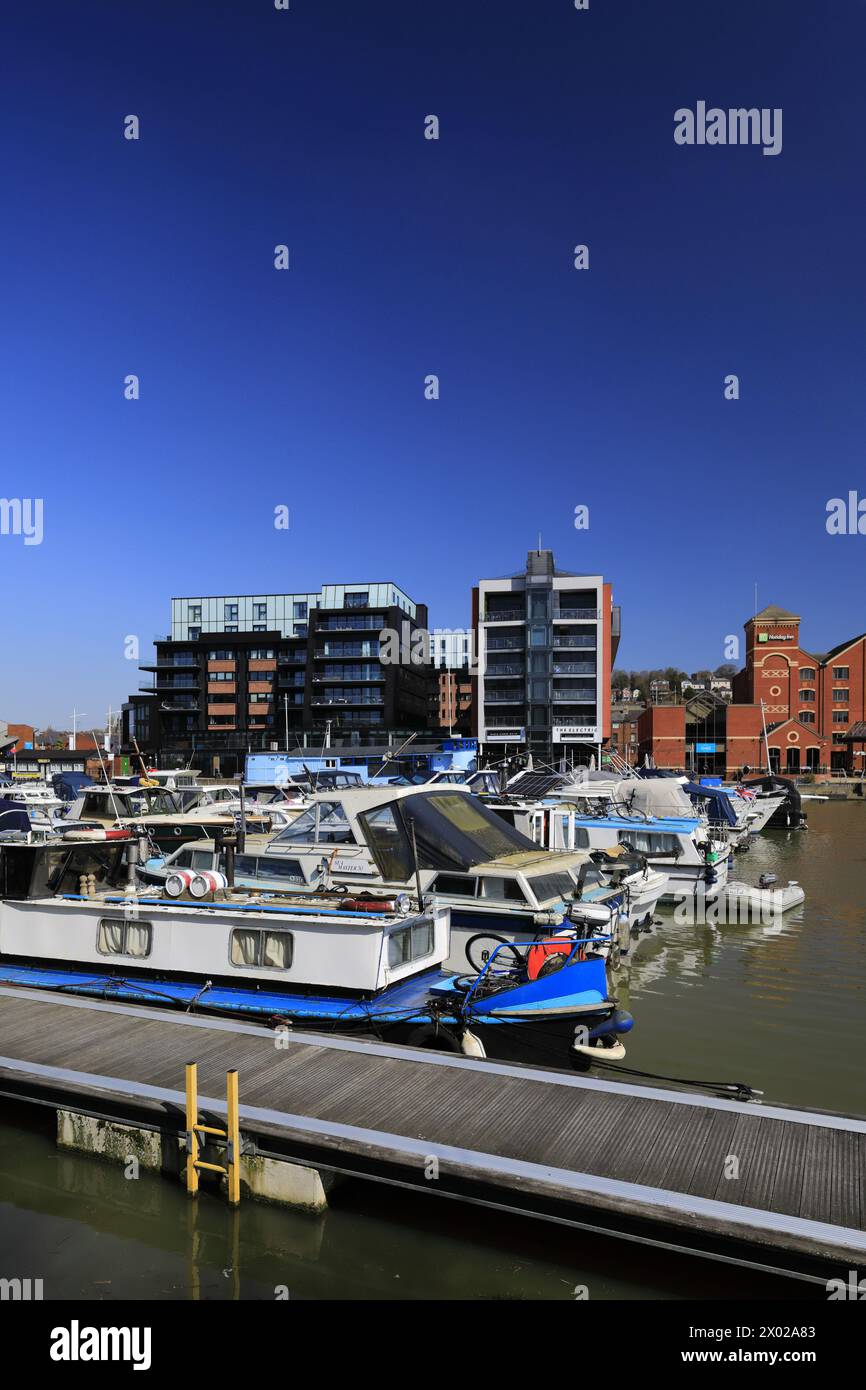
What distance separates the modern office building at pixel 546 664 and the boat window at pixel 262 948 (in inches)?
2696

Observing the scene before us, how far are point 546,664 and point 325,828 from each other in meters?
65.3

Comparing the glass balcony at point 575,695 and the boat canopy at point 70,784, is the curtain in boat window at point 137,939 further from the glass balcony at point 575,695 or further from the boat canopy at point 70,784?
the glass balcony at point 575,695

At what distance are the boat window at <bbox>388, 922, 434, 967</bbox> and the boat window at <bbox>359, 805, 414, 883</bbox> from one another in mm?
2296

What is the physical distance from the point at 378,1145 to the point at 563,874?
25.7 feet

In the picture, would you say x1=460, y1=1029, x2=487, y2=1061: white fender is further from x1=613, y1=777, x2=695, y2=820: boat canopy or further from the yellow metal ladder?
x1=613, y1=777, x2=695, y2=820: boat canopy

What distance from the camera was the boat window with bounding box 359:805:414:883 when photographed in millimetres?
14348

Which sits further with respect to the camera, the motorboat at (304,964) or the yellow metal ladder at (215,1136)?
the motorboat at (304,964)

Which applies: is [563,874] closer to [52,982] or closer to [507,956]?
[507,956]

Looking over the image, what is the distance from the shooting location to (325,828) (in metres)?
16.4

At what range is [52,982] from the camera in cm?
1261

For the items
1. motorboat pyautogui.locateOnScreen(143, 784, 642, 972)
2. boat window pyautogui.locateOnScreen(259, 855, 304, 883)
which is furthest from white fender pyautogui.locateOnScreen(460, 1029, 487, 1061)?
boat window pyautogui.locateOnScreen(259, 855, 304, 883)

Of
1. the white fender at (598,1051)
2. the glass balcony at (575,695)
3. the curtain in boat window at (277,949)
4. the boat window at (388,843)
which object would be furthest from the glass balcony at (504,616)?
the white fender at (598,1051)

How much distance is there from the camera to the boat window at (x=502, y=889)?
1359cm
